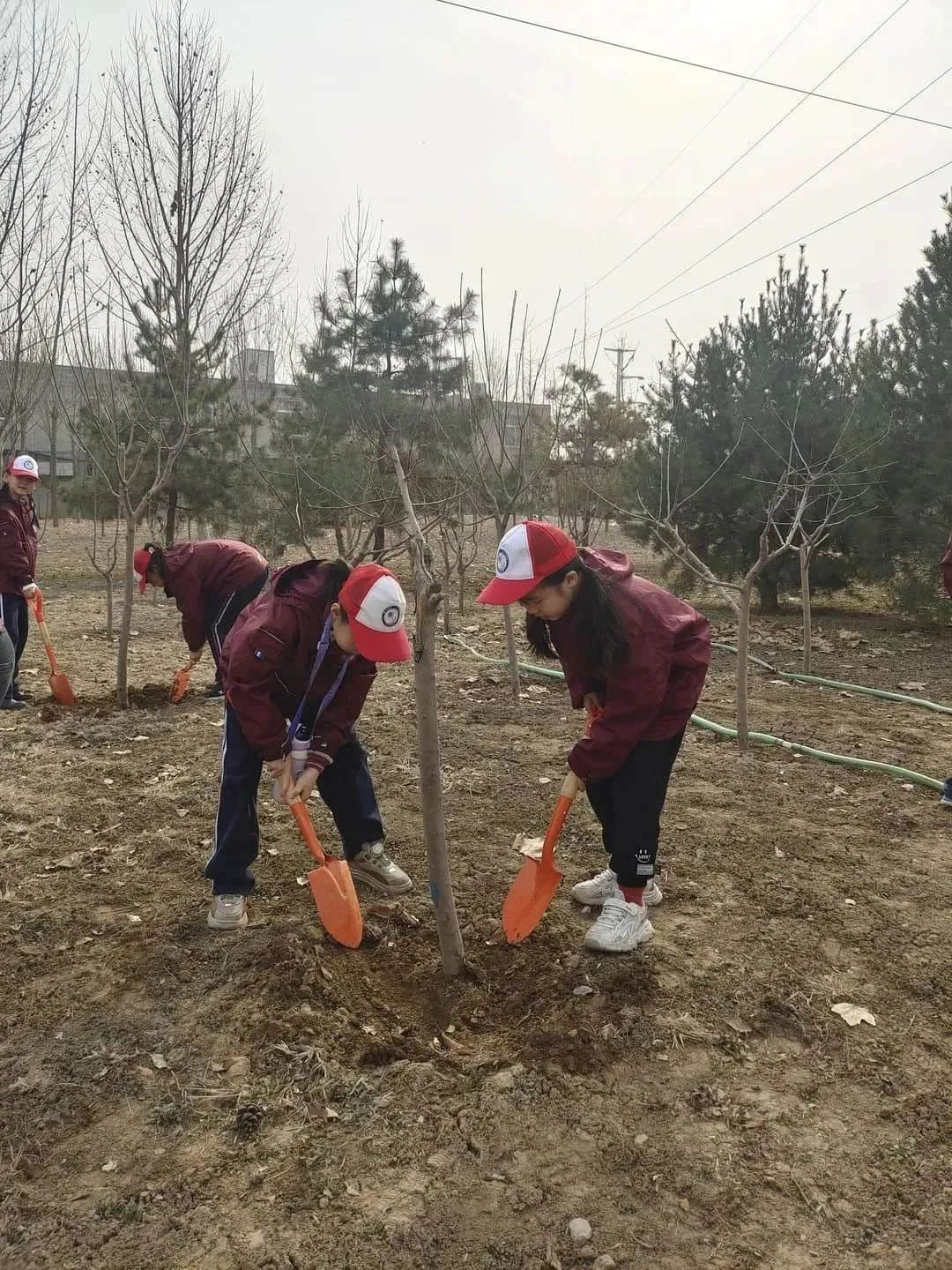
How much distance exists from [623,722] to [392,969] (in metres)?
1.04

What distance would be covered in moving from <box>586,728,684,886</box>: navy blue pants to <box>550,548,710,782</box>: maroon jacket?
6cm

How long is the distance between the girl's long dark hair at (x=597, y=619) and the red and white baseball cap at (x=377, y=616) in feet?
1.36

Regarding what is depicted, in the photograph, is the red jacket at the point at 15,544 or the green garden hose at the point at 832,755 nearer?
the green garden hose at the point at 832,755

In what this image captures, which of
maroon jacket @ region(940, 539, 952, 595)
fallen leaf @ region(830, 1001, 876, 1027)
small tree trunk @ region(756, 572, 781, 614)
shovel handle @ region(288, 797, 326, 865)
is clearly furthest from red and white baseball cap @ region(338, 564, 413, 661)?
small tree trunk @ region(756, 572, 781, 614)

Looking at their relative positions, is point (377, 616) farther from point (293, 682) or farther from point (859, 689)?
point (859, 689)

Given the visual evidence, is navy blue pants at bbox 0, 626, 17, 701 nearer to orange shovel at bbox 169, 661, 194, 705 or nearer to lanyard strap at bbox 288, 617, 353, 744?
orange shovel at bbox 169, 661, 194, 705

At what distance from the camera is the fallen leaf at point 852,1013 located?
228 centimetres

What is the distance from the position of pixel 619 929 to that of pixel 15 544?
4.58 metres

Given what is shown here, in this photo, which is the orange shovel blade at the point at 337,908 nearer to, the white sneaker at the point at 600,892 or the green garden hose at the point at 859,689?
the white sneaker at the point at 600,892

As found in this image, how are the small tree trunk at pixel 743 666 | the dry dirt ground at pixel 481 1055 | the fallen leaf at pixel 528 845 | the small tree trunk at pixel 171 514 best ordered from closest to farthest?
the dry dirt ground at pixel 481 1055 → the fallen leaf at pixel 528 845 → the small tree trunk at pixel 743 666 → the small tree trunk at pixel 171 514

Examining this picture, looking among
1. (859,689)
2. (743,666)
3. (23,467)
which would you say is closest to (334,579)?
(743,666)

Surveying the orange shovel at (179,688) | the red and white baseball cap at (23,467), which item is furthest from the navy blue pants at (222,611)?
the red and white baseball cap at (23,467)

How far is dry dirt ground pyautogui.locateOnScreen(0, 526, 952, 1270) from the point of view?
1.65 metres

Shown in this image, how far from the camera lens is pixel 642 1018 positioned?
7.48 feet
